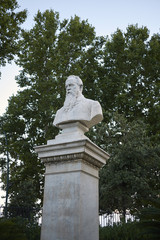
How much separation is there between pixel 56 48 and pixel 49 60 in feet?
4.65

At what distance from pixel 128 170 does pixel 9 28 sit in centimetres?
1013

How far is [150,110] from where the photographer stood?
19.9 metres

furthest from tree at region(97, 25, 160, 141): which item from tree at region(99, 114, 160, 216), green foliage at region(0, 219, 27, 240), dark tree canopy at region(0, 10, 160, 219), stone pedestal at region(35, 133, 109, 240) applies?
green foliage at region(0, 219, 27, 240)

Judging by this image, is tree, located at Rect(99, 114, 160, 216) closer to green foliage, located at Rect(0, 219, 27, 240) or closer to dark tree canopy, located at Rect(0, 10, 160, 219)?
dark tree canopy, located at Rect(0, 10, 160, 219)

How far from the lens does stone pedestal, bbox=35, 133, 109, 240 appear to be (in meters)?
4.55

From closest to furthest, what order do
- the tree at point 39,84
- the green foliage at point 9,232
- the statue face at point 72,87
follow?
the green foliage at point 9,232 < the statue face at point 72,87 < the tree at point 39,84

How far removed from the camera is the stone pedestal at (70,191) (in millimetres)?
4547

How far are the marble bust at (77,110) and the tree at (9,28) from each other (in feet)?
30.6

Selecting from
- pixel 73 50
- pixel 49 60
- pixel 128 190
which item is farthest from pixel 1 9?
pixel 128 190

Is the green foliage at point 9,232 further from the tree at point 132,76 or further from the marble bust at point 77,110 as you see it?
the tree at point 132,76

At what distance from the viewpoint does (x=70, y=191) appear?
4.75 metres

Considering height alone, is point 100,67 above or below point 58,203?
above

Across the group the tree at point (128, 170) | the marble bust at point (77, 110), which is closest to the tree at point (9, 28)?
the tree at point (128, 170)

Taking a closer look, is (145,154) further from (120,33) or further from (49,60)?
(120,33)
